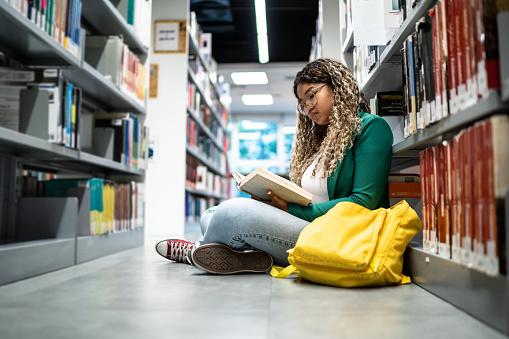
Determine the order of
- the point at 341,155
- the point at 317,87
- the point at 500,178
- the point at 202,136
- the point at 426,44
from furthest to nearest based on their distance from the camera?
1. the point at 202,136
2. the point at 317,87
3. the point at 341,155
4. the point at 426,44
5. the point at 500,178

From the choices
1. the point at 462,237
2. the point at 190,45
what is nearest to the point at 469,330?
the point at 462,237

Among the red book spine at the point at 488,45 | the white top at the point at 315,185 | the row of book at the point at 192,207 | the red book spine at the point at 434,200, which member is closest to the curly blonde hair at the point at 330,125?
the white top at the point at 315,185

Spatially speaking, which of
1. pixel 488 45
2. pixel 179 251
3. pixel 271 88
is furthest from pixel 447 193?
pixel 271 88

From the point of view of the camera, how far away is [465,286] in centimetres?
112

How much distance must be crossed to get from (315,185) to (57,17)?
1.36 m

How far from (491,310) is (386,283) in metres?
0.58

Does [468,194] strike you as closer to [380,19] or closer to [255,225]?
[255,225]

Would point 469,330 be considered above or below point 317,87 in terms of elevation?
below

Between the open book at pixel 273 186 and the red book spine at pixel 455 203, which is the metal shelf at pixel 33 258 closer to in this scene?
the open book at pixel 273 186

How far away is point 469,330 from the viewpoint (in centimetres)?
96

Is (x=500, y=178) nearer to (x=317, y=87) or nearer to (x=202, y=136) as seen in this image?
(x=317, y=87)

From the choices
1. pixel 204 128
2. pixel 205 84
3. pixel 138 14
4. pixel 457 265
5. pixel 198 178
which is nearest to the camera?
pixel 457 265

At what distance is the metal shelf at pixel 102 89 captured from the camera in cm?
253

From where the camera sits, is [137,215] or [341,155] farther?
[137,215]
